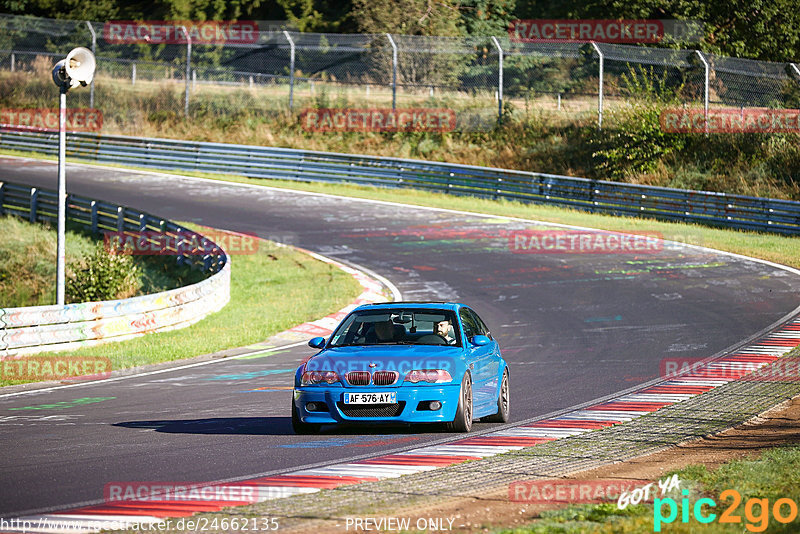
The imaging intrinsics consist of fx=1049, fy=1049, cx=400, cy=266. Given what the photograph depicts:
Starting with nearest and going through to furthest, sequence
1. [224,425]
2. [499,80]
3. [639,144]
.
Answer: [224,425], [639,144], [499,80]

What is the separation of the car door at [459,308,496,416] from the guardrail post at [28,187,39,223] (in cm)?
2488

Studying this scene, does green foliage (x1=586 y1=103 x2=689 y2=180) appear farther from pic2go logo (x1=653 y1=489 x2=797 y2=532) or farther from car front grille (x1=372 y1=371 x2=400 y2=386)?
pic2go logo (x1=653 y1=489 x2=797 y2=532)

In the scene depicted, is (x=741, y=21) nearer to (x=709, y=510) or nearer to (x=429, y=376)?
(x=429, y=376)

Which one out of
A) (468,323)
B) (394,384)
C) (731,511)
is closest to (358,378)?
(394,384)

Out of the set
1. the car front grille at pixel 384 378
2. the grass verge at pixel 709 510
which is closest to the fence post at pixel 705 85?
the car front grille at pixel 384 378

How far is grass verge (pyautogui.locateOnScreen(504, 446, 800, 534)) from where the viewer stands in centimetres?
636

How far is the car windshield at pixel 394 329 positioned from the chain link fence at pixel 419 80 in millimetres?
25092

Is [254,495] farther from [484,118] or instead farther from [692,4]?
[692,4]

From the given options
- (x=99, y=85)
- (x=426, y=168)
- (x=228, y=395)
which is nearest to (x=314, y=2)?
(x=99, y=85)

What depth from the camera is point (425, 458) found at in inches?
355

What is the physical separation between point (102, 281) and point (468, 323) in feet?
42.5

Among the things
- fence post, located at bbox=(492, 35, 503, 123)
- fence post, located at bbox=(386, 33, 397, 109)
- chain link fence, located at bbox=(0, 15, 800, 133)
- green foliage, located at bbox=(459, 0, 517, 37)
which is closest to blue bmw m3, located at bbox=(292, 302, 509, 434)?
chain link fence, located at bbox=(0, 15, 800, 133)

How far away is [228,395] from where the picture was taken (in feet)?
43.6

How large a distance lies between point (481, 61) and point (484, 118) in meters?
3.18
